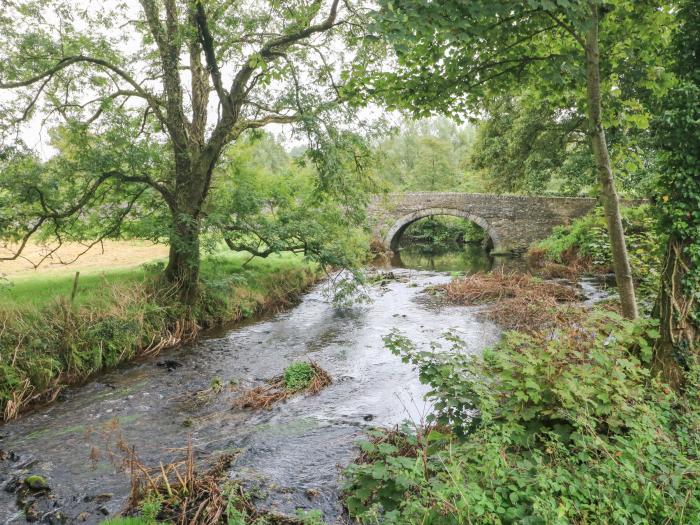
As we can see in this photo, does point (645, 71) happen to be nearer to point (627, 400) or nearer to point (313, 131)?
point (627, 400)

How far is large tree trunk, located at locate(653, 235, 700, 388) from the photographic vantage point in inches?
186

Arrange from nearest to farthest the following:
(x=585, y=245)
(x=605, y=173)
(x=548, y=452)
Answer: (x=548, y=452) < (x=605, y=173) < (x=585, y=245)

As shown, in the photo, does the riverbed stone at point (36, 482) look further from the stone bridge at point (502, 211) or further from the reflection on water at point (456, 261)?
the stone bridge at point (502, 211)

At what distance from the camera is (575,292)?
13.2 m

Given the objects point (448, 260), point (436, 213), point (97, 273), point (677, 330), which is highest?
point (97, 273)

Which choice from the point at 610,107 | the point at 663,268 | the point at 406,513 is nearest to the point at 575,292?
the point at 663,268

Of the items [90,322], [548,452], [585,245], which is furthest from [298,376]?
[585,245]

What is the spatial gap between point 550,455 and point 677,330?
2.39 metres

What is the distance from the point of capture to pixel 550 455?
364 cm

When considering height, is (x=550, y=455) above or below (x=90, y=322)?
below

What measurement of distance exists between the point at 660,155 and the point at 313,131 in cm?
606

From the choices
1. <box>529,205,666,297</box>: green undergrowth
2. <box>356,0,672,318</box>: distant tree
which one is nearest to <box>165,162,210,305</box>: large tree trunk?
<box>356,0,672,318</box>: distant tree

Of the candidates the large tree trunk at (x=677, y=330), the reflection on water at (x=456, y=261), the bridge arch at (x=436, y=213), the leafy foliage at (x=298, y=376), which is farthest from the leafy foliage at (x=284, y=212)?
the bridge arch at (x=436, y=213)

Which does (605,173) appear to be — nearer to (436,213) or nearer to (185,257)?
(185,257)
